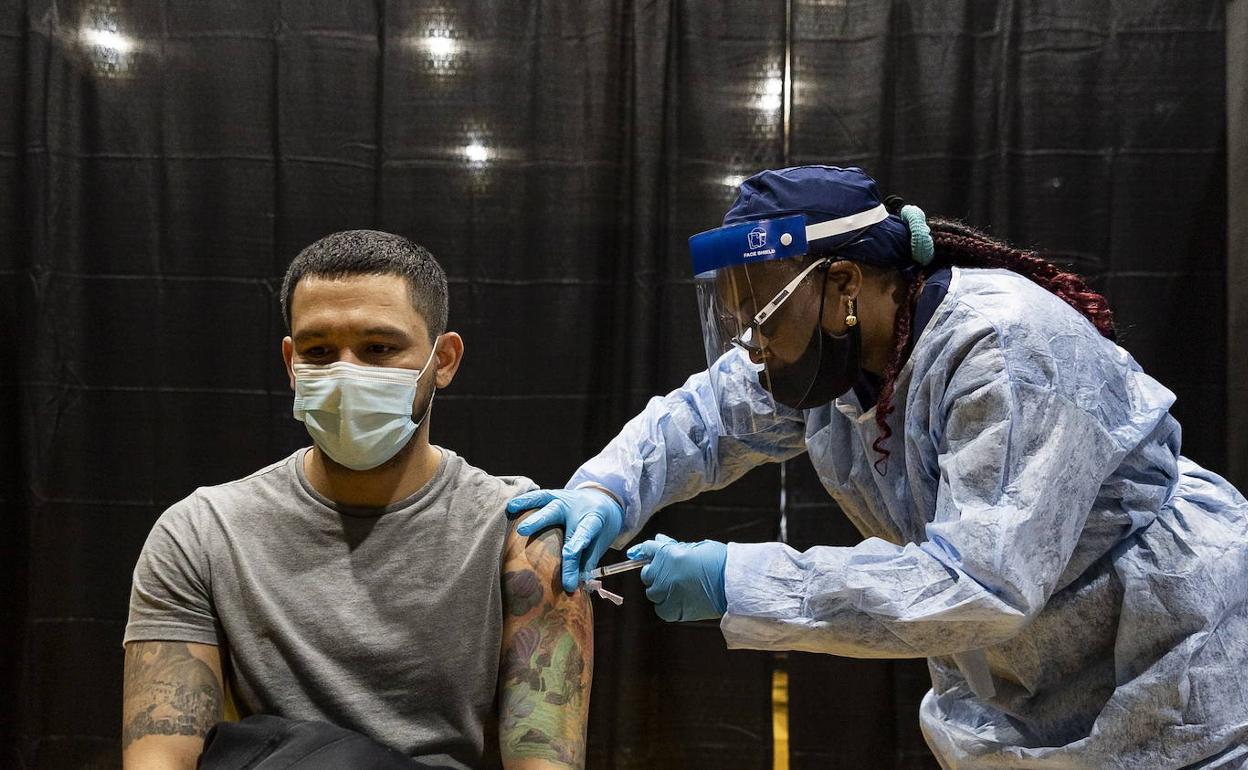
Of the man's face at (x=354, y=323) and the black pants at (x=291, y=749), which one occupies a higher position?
the man's face at (x=354, y=323)

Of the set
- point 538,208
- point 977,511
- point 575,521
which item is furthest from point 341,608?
point 538,208

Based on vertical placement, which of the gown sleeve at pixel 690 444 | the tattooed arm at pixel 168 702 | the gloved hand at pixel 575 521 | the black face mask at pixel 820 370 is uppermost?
the black face mask at pixel 820 370

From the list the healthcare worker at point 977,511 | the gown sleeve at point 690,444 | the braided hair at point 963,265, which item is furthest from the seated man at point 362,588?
the braided hair at point 963,265

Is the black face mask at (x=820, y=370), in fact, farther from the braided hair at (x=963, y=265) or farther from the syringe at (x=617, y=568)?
the syringe at (x=617, y=568)

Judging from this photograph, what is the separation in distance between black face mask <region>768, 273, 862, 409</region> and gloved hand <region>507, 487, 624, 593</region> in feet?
1.16

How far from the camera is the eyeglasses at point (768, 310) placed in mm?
1575

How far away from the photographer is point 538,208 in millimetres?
2949

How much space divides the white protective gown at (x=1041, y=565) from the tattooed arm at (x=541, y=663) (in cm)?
26

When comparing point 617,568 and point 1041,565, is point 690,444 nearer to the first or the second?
point 617,568

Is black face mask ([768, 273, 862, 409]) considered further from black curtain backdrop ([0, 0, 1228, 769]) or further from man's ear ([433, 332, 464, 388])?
black curtain backdrop ([0, 0, 1228, 769])

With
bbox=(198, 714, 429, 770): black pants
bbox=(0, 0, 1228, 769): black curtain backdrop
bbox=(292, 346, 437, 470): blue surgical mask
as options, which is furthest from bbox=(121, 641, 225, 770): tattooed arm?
bbox=(0, 0, 1228, 769): black curtain backdrop

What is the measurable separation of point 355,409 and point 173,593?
0.37 m

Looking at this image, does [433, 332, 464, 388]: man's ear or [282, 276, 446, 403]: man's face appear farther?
[433, 332, 464, 388]: man's ear

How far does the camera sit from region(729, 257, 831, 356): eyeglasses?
158cm
